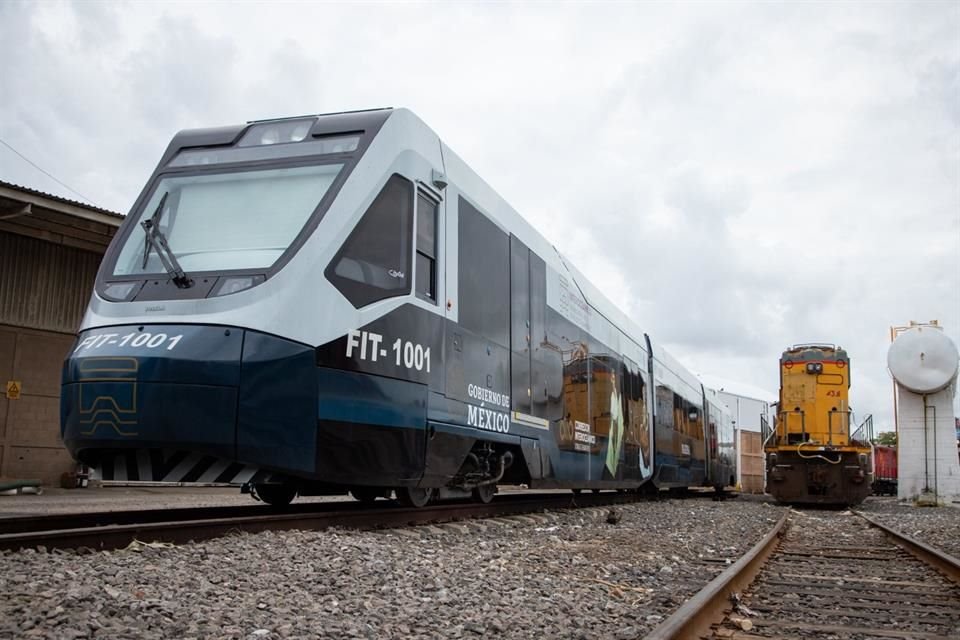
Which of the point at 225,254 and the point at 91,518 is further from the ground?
the point at 225,254

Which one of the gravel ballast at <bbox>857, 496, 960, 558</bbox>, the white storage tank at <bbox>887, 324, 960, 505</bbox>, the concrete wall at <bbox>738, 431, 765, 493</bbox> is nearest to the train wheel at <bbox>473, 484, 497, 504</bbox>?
the gravel ballast at <bbox>857, 496, 960, 558</bbox>

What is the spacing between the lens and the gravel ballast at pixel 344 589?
10.4 ft

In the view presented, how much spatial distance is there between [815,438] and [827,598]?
52.3ft

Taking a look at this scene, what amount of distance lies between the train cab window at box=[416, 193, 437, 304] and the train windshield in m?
0.91

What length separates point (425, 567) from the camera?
4.94m

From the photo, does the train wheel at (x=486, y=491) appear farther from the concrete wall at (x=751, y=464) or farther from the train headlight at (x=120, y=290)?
the concrete wall at (x=751, y=464)

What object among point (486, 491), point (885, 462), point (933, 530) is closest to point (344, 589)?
point (486, 491)

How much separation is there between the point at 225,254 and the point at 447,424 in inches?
90.6

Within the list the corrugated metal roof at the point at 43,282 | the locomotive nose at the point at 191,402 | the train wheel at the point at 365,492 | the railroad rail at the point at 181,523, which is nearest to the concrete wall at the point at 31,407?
the corrugated metal roof at the point at 43,282

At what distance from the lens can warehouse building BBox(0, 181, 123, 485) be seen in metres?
15.7

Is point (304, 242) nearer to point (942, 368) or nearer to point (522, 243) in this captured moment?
point (522, 243)

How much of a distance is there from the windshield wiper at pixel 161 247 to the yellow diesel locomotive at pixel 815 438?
51.4ft

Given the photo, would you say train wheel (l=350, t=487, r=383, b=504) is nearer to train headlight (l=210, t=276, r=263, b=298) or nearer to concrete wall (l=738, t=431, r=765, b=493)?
train headlight (l=210, t=276, r=263, b=298)

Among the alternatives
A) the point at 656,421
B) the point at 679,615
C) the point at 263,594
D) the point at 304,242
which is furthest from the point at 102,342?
the point at 656,421
